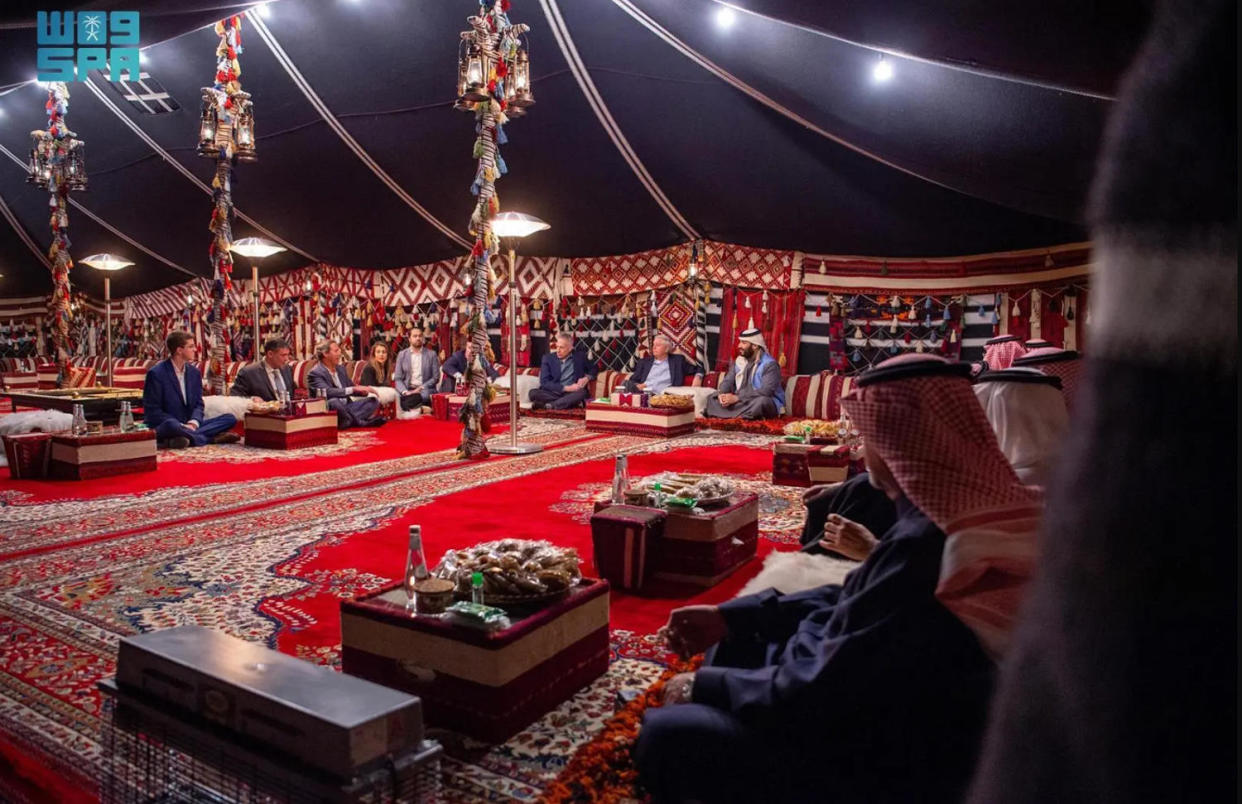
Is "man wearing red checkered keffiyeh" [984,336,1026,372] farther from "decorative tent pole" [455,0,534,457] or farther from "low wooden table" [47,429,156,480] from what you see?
"low wooden table" [47,429,156,480]

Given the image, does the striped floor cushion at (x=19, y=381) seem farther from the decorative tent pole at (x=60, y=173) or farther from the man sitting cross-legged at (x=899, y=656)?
the man sitting cross-legged at (x=899, y=656)

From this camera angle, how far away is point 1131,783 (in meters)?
0.27

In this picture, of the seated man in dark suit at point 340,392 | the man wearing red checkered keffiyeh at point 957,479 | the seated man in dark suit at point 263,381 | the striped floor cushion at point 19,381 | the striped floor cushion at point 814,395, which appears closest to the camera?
the man wearing red checkered keffiyeh at point 957,479

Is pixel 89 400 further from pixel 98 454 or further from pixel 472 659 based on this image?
pixel 472 659

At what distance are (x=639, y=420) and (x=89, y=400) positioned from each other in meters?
5.04

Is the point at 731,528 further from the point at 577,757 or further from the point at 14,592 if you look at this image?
the point at 14,592

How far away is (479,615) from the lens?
1817 mm

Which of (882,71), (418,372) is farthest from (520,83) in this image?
(418,372)

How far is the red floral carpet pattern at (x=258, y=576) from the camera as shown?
180 cm

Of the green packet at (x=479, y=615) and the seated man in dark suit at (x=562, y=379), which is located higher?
the seated man in dark suit at (x=562, y=379)

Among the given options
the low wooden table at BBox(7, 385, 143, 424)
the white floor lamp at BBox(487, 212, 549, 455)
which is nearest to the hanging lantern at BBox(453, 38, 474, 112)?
the white floor lamp at BBox(487, 212, 549, 455)

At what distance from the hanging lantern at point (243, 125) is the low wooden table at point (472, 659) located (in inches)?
249

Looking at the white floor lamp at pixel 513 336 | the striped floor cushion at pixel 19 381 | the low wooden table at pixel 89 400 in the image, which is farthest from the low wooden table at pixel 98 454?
the striped floor cushion at pixel 19 381

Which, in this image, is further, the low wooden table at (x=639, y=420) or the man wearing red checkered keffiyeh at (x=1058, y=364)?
the low wooden table at (x=639, y=420)
